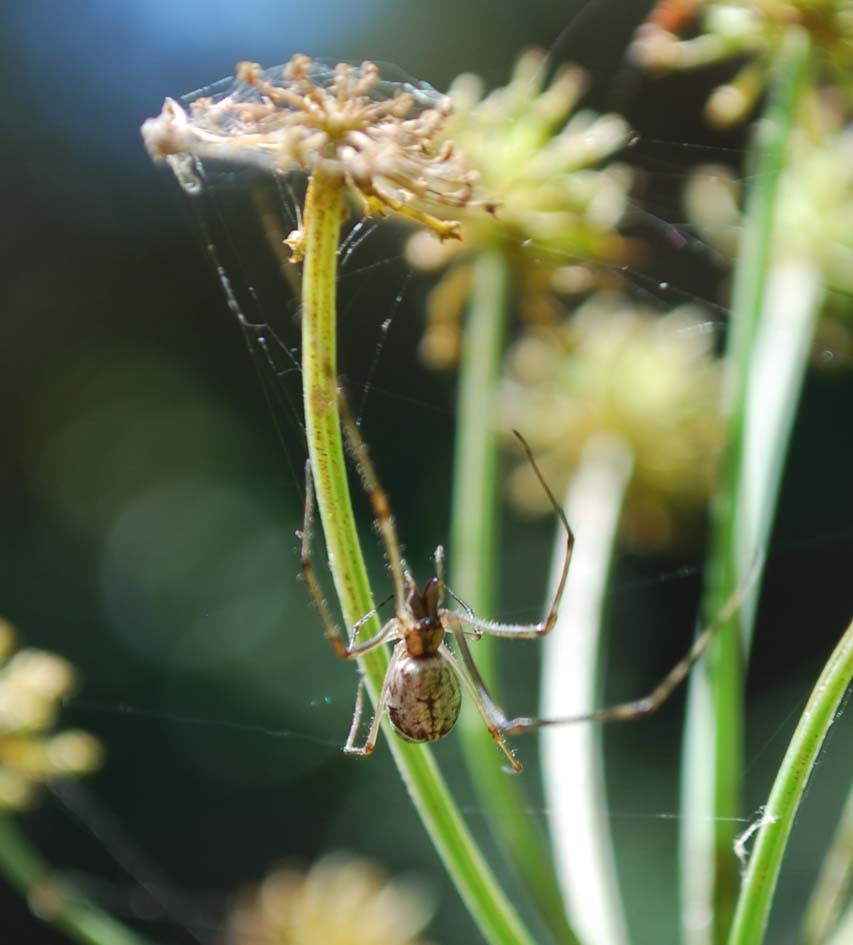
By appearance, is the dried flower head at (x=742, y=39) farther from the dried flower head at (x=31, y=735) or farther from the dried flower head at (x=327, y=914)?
the dried flower head at (x=327, y=914)

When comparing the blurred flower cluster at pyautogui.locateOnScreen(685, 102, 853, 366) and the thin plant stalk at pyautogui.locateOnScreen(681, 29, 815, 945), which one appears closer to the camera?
the thin plant stalk at pyautogui.locateOnScreen(681, 29, 815, 945)

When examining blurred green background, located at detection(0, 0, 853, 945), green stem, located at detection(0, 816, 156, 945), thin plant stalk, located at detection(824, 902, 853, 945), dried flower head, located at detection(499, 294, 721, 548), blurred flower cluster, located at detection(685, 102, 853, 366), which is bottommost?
blurred green background, located at detection(0, 0, 853, 945)

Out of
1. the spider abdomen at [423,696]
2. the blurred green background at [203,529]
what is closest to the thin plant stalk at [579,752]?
the spider abdomen at [423,696]

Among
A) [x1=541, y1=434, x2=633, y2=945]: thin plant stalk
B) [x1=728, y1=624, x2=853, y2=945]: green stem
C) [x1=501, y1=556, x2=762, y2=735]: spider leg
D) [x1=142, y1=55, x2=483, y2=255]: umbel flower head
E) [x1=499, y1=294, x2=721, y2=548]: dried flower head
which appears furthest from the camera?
[x1=499, y1=294, x2=721, y2=548]: dried flower head

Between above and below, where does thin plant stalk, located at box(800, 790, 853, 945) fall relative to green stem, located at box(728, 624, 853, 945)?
below

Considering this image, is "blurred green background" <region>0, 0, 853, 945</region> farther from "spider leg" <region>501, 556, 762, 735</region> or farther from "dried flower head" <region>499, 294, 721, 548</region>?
"spider leg" <region>501, 556, 762, 735</region>

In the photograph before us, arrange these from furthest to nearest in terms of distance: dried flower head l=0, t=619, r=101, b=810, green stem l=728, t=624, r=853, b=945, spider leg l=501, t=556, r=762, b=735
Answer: dried flower head l=0, t=619, r=101, b=810 → spider leg l=501, t=556, r=762, b=735 → green stem l=728, t=624, r=853, b=945

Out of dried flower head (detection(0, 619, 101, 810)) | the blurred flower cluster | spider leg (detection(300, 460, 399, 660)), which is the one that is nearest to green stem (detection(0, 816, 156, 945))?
dried flower head (detection(0, 619, 101, 810))
